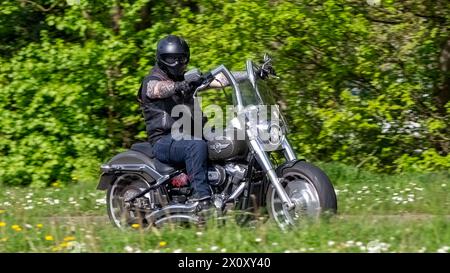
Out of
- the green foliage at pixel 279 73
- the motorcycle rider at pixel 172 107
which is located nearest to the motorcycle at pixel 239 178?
the motorcycle rider at pixel 172 107

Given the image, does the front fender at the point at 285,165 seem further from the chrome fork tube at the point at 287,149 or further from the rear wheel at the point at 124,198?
the rear wheel at the point at 124,198

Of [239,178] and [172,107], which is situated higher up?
[172,107]

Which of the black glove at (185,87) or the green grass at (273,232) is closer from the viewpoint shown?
the green grass at (273,232)

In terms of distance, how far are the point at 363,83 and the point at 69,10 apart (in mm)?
4148

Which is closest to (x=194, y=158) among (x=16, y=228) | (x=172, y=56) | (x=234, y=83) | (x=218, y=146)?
(x=218, y=146)

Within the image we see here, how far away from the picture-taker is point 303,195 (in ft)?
23.9

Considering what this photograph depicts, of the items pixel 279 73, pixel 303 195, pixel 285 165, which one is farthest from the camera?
pixel 279 73

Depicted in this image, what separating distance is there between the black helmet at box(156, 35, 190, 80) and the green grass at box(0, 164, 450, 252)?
149cm

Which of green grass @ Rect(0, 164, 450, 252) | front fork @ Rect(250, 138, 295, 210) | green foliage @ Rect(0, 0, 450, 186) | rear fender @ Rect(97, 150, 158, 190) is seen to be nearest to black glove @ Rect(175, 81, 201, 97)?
front fork @ Rect(250, 138, 295, 210)

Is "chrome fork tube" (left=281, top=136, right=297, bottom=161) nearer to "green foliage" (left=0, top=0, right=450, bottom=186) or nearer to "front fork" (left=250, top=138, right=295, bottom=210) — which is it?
"front fork" (left=250, top=138, right=295, bottom=210)

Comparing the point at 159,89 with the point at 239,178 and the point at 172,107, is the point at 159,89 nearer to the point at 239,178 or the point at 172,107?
the point at 172,107

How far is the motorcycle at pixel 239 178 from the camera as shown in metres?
7.30

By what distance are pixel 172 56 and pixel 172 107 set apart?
1.46 ft
